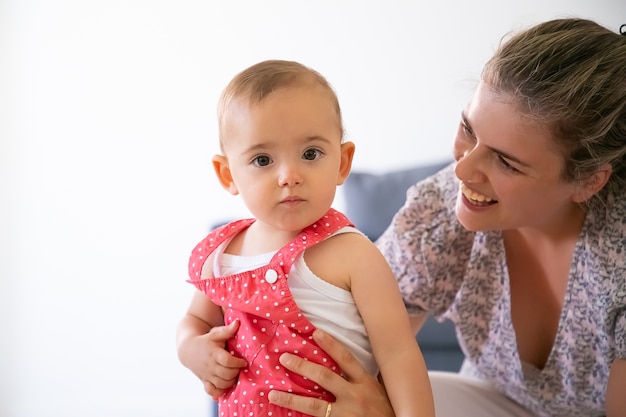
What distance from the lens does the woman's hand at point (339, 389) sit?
1.17m

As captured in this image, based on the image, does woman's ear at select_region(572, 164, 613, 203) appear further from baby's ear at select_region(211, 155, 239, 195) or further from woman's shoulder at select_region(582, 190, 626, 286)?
baby's ear at select_region(211, 155, 239, 195)

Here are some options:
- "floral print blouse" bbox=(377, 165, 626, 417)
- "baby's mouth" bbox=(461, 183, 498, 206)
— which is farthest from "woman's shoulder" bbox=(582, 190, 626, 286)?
"baby's mouth" bbox=(461, 183, 498, 206)

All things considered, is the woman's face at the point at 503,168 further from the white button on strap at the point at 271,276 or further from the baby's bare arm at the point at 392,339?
the white button on strap at the point at 271,276

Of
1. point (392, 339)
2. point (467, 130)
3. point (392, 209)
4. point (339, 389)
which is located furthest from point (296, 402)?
point (392, 209)

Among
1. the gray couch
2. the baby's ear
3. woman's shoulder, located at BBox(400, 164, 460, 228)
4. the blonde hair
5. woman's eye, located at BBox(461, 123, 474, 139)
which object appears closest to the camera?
the baby's ear

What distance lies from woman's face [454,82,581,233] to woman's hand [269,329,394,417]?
1.36ft

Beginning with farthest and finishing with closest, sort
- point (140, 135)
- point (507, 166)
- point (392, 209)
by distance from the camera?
1. point (140, 135)
2. point (392, 209)
3. point (507, 166)

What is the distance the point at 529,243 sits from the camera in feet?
5.49

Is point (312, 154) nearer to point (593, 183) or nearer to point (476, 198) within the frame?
point (476, 198)

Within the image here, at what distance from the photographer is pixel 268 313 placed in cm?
118

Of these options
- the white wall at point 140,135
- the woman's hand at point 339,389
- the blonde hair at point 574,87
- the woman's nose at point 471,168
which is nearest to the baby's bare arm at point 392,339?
the woman's hand at point 339,389

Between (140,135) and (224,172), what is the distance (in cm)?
170

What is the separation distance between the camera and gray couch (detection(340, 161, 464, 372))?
2270 millimetres

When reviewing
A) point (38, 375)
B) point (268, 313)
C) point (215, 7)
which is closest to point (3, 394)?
point (38, 375)
